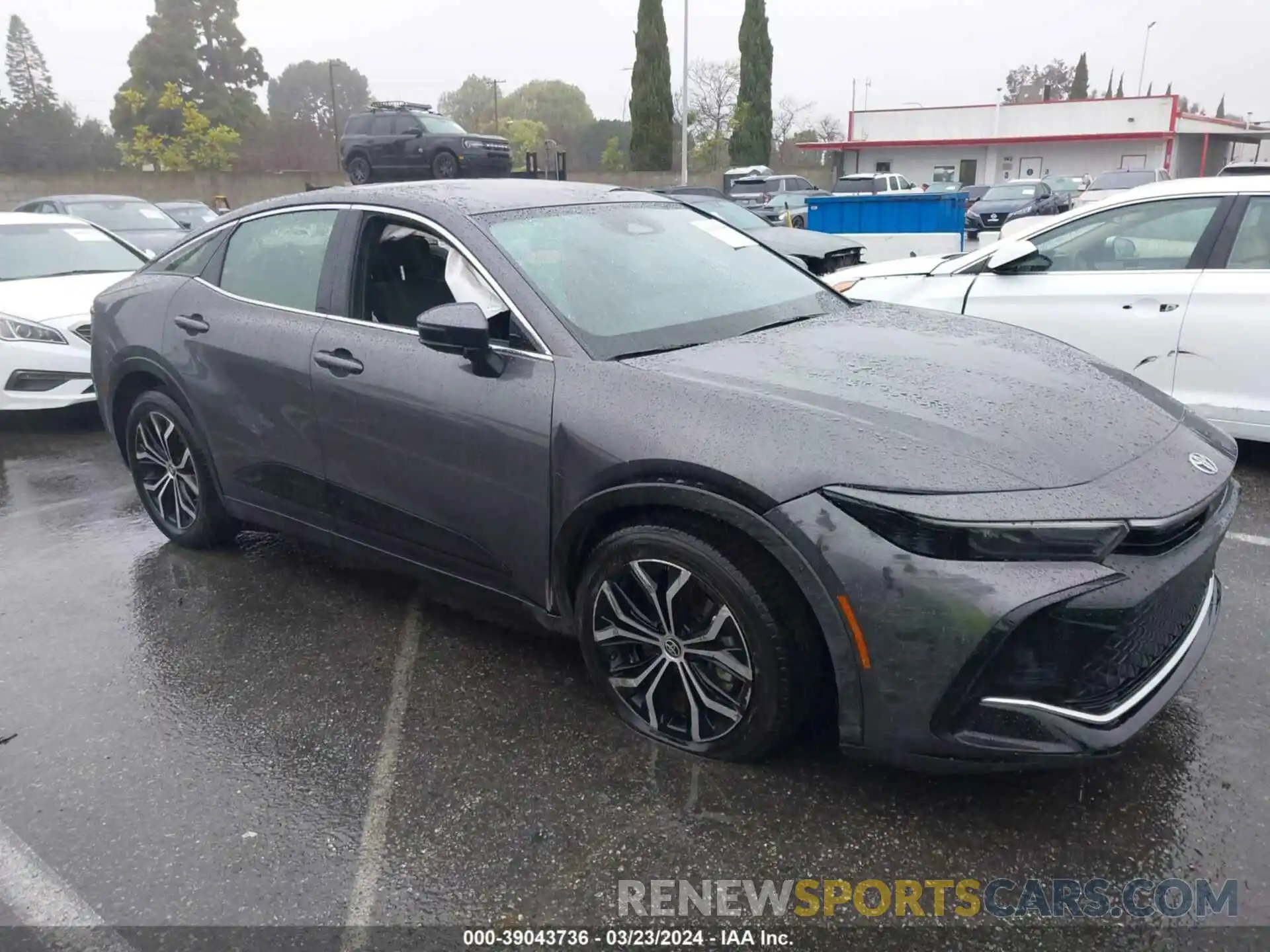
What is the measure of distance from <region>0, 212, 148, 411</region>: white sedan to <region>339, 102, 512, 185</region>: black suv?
15404 mm

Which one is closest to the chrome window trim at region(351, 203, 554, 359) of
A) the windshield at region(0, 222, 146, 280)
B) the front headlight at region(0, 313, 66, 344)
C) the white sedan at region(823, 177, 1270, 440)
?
the white sedan at region(823, 177, 1270, 440)

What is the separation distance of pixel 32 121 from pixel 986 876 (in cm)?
7557

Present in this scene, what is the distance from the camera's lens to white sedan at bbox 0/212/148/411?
6488mm

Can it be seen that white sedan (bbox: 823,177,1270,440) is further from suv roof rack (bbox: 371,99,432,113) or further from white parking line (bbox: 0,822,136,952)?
suv roof rack (bbox: 371,99,432,113)

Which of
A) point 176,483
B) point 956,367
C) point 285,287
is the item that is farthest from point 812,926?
point 176,483

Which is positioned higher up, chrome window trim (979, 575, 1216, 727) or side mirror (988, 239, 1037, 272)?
side mirror (988, 239, 1037, 272)

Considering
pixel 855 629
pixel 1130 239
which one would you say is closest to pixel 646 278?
pixel 855 629

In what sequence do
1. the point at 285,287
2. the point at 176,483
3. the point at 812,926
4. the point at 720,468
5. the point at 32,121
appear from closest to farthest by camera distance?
the point at 812,926 → the point at 720,468 → the point at 285,287 → the point at 176,483 → the point at 32,121

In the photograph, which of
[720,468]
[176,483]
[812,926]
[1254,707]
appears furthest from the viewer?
[176,483]

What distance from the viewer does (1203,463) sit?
8.43ft

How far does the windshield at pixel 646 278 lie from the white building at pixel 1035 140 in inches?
1941

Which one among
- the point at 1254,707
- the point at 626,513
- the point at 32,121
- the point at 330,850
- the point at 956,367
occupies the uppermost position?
the point at 32,121

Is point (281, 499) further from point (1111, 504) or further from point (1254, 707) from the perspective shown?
point (1254, 707)

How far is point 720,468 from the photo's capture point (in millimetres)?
2434
